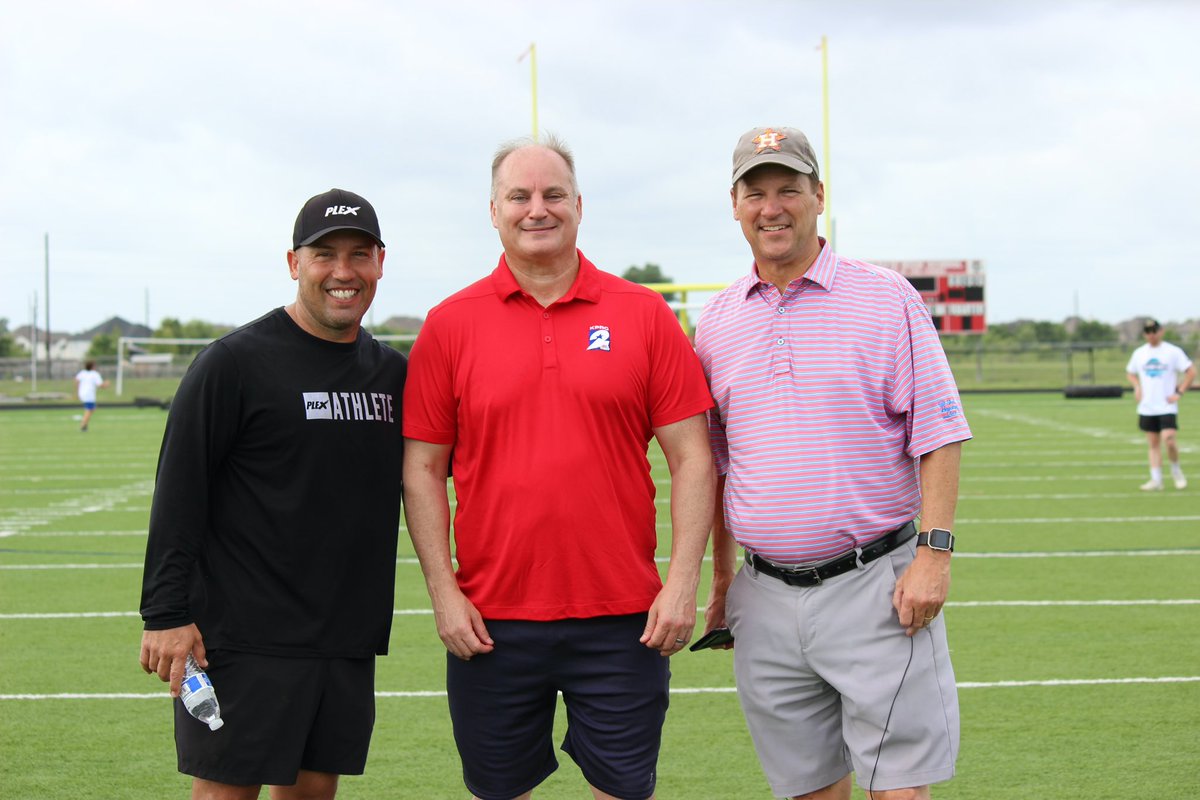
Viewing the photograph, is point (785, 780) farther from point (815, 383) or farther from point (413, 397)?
point (413, 397)

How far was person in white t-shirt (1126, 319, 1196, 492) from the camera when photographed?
43.3 feet

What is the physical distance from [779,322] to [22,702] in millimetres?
4207

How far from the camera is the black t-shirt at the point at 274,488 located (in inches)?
124

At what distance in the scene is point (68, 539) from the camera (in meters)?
10.8

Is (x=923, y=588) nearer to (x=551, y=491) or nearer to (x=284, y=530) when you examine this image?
(x=551, y=491)

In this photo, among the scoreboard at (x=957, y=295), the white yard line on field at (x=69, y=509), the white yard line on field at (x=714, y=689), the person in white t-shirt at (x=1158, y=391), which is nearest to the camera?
the white yard line on field at (x=714, y=689)

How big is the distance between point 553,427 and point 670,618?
56 cm

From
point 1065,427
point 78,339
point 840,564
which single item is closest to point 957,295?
point 1065,427

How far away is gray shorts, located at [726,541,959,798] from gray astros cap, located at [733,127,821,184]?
105 cm

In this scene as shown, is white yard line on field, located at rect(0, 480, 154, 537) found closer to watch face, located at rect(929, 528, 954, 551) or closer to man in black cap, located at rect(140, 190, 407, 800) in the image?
man in black cap, located at rect(140, 190, 407, 800)

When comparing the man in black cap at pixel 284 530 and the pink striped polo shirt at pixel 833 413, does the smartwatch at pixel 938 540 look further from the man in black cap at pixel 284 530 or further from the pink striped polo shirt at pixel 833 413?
the man in black cap at pixel 284 530

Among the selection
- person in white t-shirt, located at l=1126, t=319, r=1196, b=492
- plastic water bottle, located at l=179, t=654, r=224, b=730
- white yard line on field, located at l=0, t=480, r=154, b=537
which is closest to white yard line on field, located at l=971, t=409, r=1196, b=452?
person in white t-shirt, located at l=1126, t=319, r=1196, b=492

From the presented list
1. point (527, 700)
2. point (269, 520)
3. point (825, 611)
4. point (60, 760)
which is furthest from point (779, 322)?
point (60, 760)

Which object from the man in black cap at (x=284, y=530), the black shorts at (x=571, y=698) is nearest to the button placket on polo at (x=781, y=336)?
the black shorts at (x=571, y=698)
